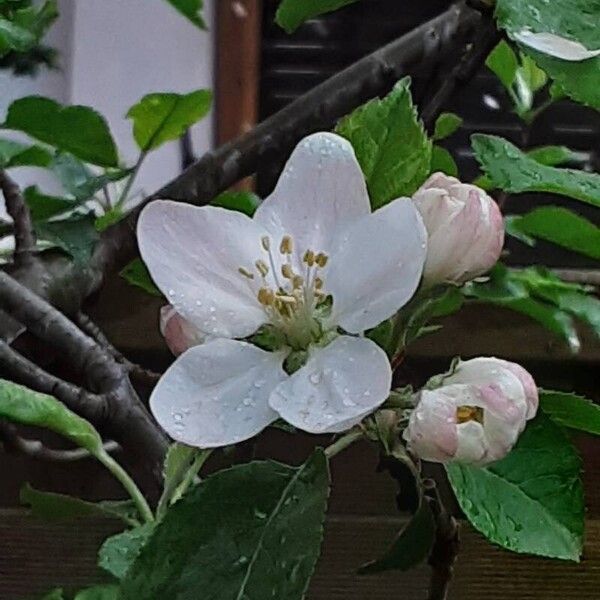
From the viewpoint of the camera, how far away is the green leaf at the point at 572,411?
46 cm

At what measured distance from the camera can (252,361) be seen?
0.38 meters

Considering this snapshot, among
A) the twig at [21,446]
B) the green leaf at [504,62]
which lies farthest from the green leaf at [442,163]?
the twig at [21,446]

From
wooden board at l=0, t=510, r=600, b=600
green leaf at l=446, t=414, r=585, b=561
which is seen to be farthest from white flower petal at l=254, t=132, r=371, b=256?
wooden board at l=0, t=510, r=600, b=600

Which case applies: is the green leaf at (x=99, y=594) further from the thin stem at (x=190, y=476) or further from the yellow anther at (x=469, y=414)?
the yellow anther at (x=469, y=414)

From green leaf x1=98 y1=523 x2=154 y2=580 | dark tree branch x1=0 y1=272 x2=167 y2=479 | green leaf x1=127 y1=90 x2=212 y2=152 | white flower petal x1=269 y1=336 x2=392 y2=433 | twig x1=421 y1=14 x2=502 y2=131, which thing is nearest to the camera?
white flower petal x1=269 y1=336 x2=392 y2=433

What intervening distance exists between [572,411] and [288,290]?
0.47 feet

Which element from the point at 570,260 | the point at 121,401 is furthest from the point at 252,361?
the point at 570,260

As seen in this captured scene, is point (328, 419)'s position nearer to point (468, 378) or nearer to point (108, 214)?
point (468, 378)

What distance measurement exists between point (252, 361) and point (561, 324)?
1.33 ft

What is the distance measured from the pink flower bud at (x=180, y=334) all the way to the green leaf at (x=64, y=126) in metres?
0.29

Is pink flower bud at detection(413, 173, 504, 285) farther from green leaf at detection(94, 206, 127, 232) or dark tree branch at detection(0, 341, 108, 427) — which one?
green leaf at detection(94, 206, 127, 232)

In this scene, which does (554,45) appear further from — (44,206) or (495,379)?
(44,206)

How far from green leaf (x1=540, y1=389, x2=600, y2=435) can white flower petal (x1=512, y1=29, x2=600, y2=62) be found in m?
0.13

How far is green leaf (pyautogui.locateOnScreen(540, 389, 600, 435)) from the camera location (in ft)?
1.50
